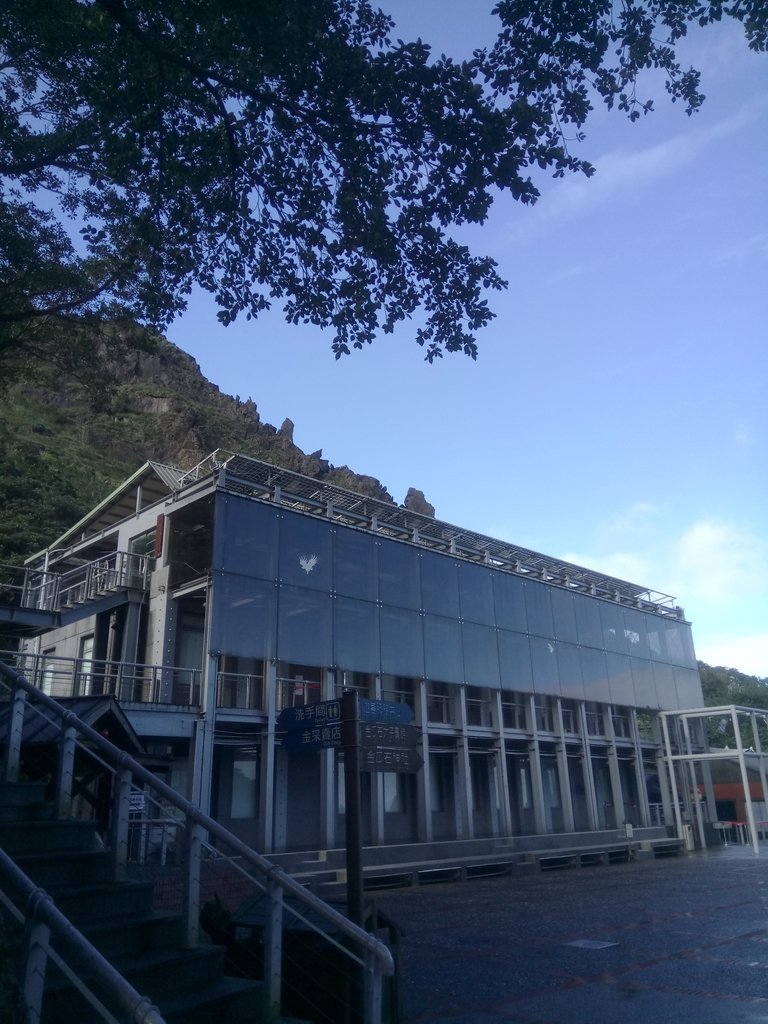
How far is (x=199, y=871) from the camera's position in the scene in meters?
5.52

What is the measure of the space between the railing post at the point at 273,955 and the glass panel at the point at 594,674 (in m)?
27.7

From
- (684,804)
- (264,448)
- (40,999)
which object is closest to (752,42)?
(40,999)

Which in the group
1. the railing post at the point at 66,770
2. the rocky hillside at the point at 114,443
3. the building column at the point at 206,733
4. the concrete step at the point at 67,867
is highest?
the rocky hillside at the point at 114,443

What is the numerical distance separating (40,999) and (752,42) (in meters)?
10.1

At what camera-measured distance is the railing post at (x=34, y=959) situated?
147 inches

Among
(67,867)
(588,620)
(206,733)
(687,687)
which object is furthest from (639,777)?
(67,867)

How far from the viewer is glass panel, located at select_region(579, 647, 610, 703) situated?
31.7m

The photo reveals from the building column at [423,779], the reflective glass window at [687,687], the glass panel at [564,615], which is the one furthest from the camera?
the reflective glass window at [687,687]

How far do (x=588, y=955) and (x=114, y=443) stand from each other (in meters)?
89.7

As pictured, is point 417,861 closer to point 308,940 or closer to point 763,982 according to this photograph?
point 763,982

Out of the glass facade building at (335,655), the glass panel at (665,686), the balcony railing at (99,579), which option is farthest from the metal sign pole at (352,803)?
the glass panel at (665,686)

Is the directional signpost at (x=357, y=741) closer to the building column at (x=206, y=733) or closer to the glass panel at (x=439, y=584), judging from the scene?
the building column at (x=206, y=733)

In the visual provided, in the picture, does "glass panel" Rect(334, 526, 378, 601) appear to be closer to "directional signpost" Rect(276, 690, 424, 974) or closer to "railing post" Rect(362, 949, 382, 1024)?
"directional signpost" Rect(276, 690, 424, 974)

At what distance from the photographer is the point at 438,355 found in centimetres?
955
